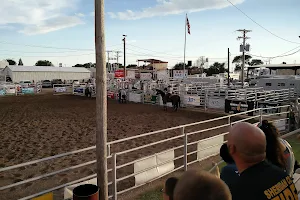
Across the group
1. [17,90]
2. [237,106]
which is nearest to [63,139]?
[237,106]

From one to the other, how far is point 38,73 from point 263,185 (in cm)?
6389

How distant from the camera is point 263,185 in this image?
5.63 feet

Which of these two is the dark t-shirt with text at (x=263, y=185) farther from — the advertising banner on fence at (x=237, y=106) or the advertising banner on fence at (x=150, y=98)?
the advertising banner on fence at (x=150, y=98)

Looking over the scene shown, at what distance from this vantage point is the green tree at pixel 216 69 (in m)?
89.1

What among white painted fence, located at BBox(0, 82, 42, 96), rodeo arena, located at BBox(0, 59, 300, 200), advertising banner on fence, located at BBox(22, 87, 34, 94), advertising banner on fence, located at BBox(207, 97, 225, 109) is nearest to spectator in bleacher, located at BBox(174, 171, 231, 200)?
rodeo arena, located at BBox(0, 59, 300, 200)

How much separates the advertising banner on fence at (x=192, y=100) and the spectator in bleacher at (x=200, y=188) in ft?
55.0

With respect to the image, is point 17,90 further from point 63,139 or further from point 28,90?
point 63,139

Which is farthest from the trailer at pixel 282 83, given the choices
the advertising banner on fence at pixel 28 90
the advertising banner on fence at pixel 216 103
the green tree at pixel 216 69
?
the green tree at pixel 216 69

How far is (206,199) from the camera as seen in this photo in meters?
1.24

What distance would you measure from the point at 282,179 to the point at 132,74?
1449 inches

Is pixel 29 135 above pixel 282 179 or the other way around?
the other way around

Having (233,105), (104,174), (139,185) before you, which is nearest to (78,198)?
(104,174)

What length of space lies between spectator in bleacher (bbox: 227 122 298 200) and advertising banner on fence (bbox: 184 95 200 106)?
16129 millimetres

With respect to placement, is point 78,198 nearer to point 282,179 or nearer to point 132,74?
point 282,179
